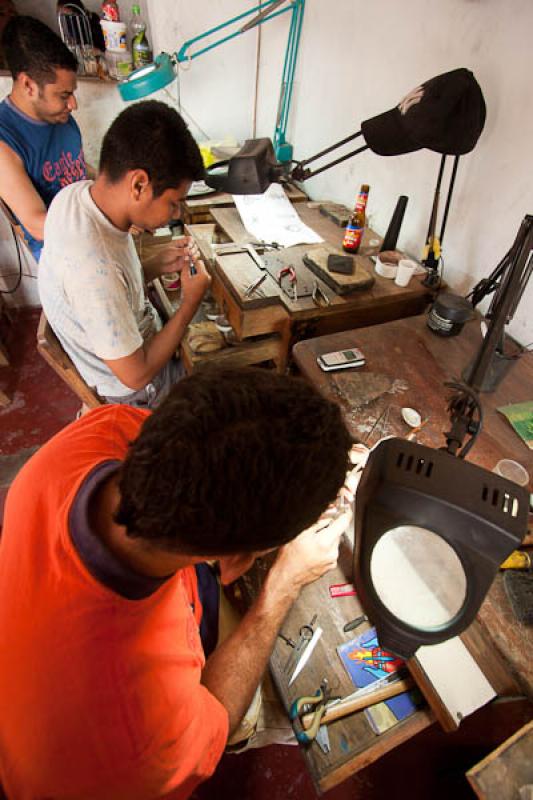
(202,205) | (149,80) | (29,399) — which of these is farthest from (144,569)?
(29,399)

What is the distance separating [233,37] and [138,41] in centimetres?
61

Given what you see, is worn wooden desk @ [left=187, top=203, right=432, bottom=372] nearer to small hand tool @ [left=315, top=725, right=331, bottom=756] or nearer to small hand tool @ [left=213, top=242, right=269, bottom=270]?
small hand tool @ [left=213, top=242, right=269, bottom=270]

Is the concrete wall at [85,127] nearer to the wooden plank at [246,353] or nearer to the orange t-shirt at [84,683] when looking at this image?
the wooden plank at [246,353]

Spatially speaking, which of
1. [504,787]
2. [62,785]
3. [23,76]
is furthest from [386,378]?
[23,76]

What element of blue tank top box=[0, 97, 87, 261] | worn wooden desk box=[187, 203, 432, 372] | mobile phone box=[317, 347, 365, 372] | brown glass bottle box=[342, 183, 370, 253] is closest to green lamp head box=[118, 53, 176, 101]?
blue tank top box=[0, 97, 87, 261]

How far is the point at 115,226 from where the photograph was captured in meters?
1.20

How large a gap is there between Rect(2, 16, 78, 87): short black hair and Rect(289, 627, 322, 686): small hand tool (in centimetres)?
216

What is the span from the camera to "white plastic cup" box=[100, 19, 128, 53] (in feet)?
6.66

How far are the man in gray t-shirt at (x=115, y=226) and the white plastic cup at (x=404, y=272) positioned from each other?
77cm

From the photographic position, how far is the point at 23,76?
156 cm

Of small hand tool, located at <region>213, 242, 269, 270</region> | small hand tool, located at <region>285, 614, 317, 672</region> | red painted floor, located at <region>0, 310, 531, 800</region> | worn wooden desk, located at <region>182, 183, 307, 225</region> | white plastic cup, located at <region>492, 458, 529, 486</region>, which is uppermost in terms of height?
worn wooden desk, located at <region>182, 183, 307, 225</region>

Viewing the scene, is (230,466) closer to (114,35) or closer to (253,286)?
(253,286)

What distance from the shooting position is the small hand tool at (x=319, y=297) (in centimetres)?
133

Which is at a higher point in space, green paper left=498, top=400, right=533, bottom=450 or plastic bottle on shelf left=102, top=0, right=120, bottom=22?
plastic bottle on shelf left=102, top=0, right=120, bottom=22
